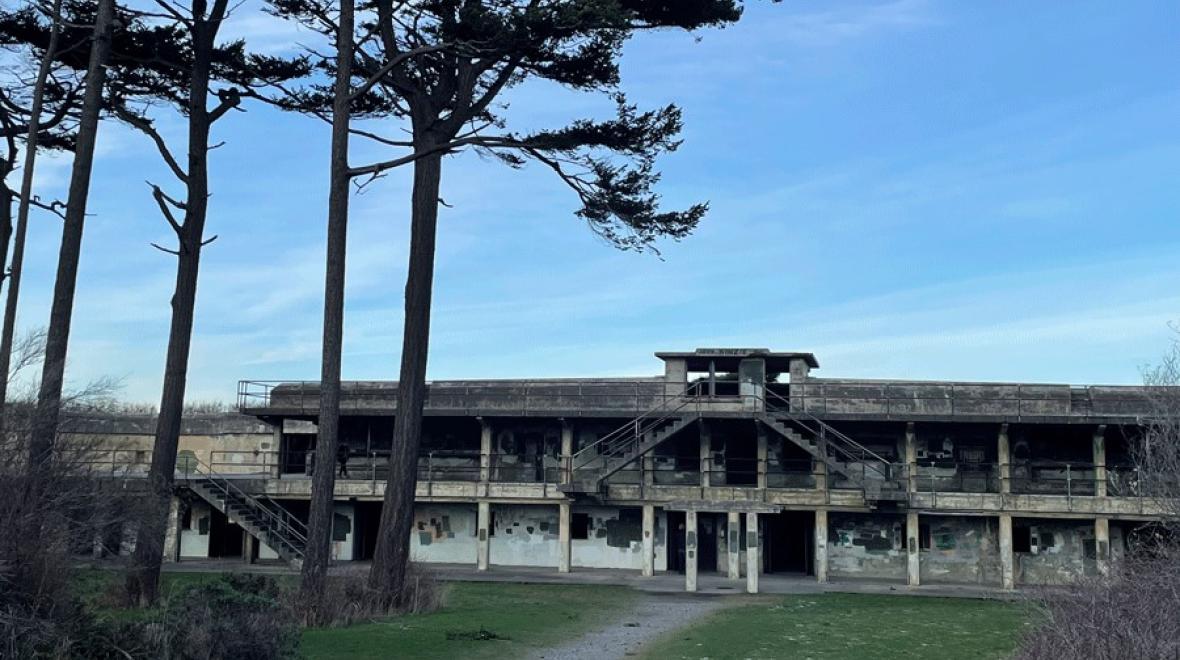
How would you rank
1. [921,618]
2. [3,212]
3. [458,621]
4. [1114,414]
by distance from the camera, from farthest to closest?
[1114,414] → [3,212] → [921,618] → [458,621]

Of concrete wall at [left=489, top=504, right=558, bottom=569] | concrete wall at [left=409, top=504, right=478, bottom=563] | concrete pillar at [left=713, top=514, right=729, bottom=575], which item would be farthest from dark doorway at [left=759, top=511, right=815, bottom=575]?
concrete wall at [left=409, top=504, right=478, bottom=563]

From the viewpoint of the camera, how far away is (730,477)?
3841cm

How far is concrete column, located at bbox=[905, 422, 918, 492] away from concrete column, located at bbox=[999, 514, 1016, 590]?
2756 mm

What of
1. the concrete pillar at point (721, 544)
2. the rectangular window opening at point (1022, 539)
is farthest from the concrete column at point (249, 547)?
the rectangular window opening at point (1022, 539)

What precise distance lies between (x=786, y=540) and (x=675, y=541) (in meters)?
3.91

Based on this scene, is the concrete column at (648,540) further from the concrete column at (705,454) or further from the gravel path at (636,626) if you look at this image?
the gravel path at (636,626)

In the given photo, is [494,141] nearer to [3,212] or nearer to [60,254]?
[60,254]

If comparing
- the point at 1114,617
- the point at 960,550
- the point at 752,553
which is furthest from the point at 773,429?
the point at 1114,617

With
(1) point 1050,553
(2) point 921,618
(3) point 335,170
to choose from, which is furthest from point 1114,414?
(3) point 335,170

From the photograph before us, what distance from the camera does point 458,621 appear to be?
65.0ft

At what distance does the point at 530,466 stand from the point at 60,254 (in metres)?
20.8

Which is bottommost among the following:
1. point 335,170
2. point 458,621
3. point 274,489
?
point 458,621

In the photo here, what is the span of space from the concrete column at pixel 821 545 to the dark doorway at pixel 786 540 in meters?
3.03

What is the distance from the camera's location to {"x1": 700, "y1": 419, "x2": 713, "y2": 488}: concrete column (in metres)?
36.6
